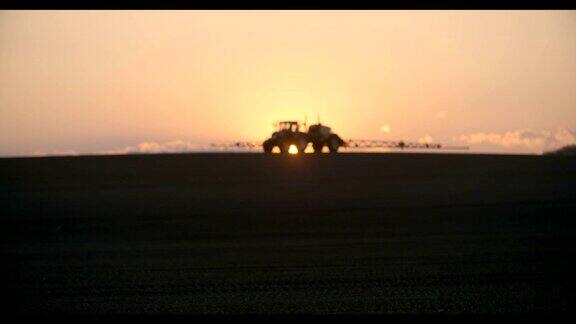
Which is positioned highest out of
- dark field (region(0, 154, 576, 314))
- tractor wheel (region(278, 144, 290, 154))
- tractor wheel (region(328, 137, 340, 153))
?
tractor wheel (region(328, 137, 340, 153))

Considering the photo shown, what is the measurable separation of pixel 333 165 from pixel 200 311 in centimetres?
1622

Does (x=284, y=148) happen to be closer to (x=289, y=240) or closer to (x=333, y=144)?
(x=333, y=144)

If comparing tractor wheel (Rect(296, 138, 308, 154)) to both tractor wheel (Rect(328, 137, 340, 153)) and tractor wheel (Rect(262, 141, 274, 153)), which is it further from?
tractor wheel (Rect(328, 137, 340, 153))

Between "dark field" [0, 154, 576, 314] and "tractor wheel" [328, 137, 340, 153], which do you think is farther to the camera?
"tractor wheel" [328, 137, 340, 153]

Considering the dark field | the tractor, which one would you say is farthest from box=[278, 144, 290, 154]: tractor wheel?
the dark field

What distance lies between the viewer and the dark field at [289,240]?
745cm

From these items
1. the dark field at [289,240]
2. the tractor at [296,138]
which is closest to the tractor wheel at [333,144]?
Answer: the tractor at [296,138]

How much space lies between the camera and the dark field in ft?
24.4

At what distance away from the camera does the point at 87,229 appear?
1258cm

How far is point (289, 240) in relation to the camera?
11.0 meters

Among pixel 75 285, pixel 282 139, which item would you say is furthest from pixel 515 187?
pixel 282 139

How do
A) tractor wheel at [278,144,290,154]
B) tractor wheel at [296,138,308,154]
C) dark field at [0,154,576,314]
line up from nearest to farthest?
dark field at [0,154,576,314] < tractor wheel at [278,144,290,154] < tractor wheel at [296,138,308,154]

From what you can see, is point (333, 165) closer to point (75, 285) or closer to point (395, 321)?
point (75, 285)

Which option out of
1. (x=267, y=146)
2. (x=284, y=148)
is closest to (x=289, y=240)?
(x=284, y=148)
